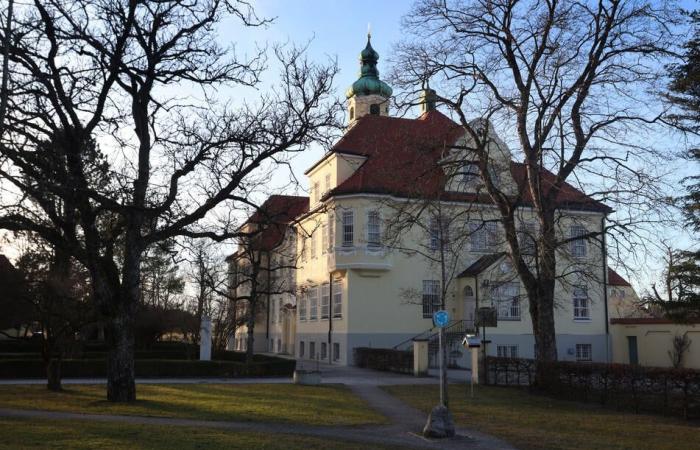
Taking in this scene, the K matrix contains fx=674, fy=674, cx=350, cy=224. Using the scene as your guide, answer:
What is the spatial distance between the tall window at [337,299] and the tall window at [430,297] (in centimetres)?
465

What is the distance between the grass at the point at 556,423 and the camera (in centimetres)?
1291

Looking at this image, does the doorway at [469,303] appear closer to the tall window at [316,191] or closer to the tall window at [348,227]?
the tall window at [348,227]

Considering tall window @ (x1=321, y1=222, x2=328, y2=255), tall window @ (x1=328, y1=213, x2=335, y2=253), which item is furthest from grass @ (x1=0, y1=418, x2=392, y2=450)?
tall window @ (x1=321, y1=222, x2=328, y2=255)

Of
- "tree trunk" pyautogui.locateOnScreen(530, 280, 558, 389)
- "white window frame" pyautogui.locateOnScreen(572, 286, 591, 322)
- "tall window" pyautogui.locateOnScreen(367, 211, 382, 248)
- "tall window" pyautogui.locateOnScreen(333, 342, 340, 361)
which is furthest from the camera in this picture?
"white window frame" pyautogui.locateOnScreen(572, 286, 591, 322)

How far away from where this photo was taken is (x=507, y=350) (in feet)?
123

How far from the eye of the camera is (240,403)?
57.2 ft

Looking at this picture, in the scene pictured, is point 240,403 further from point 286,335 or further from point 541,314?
point 286,335

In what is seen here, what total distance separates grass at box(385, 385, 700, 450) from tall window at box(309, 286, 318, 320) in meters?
20.1

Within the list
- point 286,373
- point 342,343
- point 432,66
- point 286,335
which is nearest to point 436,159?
point 432,66

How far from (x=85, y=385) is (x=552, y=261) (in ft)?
51.8

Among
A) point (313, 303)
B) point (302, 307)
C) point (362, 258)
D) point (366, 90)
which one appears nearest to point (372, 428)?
point (362, 258)

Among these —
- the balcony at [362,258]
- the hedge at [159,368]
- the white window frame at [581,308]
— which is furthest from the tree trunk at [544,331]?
the white window frame at [581,308]

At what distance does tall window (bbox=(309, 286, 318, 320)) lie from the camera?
135 feet

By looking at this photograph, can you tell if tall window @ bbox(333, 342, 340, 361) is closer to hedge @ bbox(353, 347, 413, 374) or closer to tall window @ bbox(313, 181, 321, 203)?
hedge @ bbox(353, 347, 413, 374)
